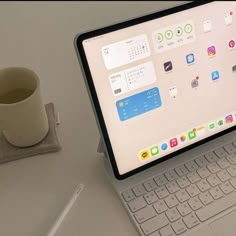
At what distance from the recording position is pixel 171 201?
0.60m

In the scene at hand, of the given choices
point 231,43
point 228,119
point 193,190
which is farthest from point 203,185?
point 231,43

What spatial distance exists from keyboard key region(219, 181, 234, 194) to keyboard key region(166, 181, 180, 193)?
0.07 metres

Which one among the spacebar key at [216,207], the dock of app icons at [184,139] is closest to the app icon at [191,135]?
the dock of app icons at [184,139]

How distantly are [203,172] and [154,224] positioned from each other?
0.40 ft

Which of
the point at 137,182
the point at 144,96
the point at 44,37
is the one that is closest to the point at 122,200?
the point at 137,182

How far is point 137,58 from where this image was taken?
0.57m

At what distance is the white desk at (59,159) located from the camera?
60cm

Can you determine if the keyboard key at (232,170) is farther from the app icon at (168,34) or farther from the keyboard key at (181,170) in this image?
the app icon at (168,34)

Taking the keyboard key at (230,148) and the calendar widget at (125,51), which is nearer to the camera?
the calendar widget at (125,51)

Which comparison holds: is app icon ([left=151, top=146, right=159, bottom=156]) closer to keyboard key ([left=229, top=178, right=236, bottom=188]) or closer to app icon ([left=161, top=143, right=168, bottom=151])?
app icon ([left=161, top=143, right=168, bottom=151])

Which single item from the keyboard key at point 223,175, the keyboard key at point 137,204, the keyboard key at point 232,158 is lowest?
the keyboard key at point 223,175

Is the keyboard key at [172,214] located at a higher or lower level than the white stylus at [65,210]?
→ lower

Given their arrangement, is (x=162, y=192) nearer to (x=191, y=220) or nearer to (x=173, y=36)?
(x=191, y=220)

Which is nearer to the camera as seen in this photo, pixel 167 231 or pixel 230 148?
pixel 167 231
